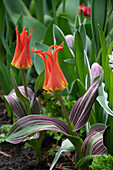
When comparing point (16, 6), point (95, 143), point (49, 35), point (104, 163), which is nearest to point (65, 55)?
point (49, 35)

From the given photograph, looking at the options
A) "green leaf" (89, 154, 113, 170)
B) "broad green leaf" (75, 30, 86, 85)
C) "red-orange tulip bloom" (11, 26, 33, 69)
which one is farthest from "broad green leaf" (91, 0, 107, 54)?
"green leaf" (89, 154, 113, 170)

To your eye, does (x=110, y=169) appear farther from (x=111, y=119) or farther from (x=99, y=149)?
(x=111, y=119)

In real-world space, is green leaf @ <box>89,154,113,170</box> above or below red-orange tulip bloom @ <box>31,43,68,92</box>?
below

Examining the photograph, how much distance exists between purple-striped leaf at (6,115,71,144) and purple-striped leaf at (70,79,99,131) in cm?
5

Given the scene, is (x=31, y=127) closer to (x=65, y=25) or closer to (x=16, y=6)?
(x=65, y=25)

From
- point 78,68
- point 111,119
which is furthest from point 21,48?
point 111,119

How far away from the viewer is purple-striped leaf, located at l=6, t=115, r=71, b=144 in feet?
2.92

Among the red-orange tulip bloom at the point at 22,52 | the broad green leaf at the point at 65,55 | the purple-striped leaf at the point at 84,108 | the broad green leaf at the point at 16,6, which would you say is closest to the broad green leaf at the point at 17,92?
the red-orange tulip bloom at the point at 22,52

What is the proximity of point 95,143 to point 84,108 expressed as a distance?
0.16m

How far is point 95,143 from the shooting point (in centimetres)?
99

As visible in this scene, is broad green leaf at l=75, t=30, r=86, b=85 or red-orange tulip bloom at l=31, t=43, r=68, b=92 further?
broad green leaf at l=75, t=30, r=86, b=85

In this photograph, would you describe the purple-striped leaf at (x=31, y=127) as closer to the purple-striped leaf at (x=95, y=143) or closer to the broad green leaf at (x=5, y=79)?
the purple-striped leaf at (x=95, y=143)

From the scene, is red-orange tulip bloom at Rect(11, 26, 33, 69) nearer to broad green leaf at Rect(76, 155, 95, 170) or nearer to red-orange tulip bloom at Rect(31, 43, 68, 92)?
red-orange tulip bloom at Rect(31, 43, 68, 92)

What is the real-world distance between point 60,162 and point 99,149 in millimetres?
373
